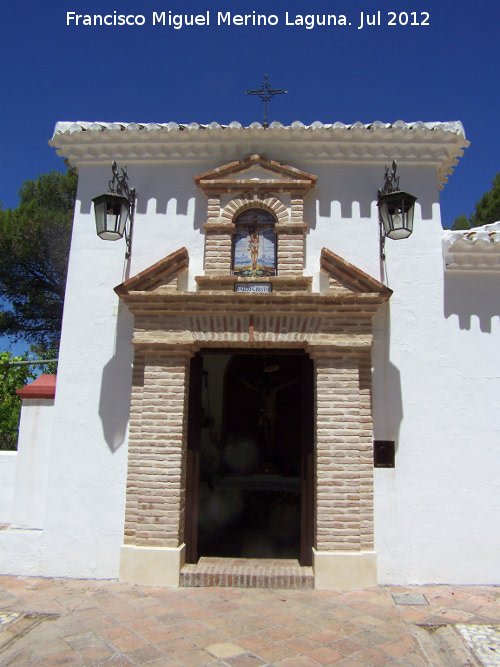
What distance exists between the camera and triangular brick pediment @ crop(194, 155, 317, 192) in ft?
18.5

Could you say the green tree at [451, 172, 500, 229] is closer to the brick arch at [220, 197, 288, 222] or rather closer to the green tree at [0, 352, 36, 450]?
the brick arch at [220, 197, 288, 222]

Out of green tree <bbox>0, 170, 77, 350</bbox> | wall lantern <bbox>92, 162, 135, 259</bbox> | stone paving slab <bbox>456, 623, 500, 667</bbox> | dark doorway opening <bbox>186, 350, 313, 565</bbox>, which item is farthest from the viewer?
green tree <bbox>0, 170, 77, 350</bbox>

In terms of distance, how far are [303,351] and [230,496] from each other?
327cm

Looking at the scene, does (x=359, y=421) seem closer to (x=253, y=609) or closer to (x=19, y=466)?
(x=253, y=609)

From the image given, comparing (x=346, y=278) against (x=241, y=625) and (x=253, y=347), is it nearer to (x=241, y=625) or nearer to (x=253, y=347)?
(x=253, y=347)

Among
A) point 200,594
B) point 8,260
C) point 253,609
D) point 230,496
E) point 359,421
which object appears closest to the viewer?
point 253,609

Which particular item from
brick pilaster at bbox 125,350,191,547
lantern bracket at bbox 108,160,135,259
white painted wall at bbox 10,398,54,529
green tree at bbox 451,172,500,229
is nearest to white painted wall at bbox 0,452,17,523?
white painted wall at bbox 10,398,54,529

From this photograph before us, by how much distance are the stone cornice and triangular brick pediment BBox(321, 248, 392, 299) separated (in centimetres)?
138

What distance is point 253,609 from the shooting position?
4230 mm

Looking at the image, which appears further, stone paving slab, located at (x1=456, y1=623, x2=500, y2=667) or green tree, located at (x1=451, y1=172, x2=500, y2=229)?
green tree, located at (x1=451, y1=172, x2=500, y2=229)

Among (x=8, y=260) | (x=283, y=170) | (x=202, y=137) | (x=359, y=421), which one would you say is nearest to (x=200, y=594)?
(x=359, y=421)

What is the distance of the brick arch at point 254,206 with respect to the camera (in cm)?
564

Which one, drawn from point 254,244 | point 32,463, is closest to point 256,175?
point 254,244

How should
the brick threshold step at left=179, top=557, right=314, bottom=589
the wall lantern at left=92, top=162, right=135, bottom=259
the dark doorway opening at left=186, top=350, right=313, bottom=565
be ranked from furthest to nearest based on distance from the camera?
the dark doorway opening at left=186, top=350, right=313, bottom=565
the wall lantern at left=92, top=162, right=135, bottom=259
the brick threshold step at left=179, top=557, right=314, bottom=589
